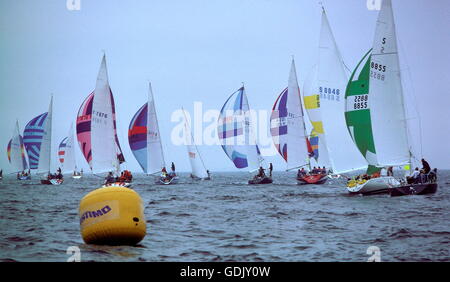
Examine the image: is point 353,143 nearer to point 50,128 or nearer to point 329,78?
point 329,78

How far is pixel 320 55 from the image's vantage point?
23156 mm

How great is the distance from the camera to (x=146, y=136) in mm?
Result: 32719

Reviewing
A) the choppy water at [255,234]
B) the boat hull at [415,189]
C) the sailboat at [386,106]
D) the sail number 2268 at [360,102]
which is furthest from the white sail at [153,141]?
the boat hull at [415,189]

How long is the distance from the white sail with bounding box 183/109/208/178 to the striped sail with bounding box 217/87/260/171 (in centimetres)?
415

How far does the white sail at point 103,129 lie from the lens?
24.7m

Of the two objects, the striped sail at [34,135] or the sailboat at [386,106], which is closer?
the sailboat at [386,106]

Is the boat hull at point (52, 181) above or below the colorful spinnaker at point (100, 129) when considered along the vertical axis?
below

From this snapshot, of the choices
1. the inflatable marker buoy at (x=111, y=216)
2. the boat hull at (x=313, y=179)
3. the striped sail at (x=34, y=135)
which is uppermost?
the striped sail at (x=34, y=135)

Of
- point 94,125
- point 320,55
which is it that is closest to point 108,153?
point 94,125

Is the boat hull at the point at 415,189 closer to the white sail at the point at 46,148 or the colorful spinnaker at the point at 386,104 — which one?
the colorful spinnaker at the point at 386,104

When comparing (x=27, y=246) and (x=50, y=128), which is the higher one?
(x=50, y=128)

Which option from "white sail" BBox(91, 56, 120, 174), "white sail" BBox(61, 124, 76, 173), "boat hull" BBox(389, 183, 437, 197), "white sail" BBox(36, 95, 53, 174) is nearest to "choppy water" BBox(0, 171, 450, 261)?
"boat hull" BBox(389, 183, 437, 197)

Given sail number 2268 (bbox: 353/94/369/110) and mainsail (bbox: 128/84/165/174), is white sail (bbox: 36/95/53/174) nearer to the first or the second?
mainsail (bbox: 128/84/165/174)

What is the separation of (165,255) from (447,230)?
5832 millimetres
